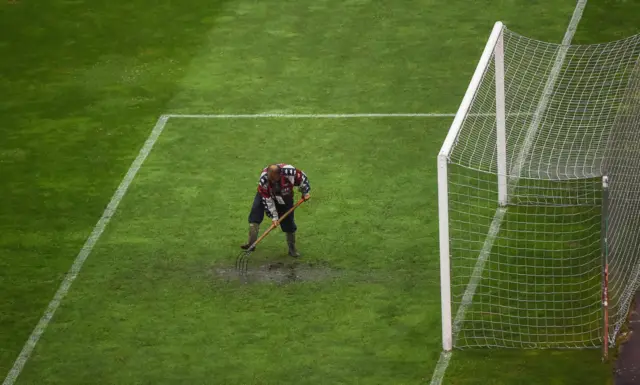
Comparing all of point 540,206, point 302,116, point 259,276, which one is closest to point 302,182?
point 259,276

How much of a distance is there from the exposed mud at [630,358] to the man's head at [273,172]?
4121mm

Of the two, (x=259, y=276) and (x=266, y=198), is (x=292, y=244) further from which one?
(x=266, y=198)

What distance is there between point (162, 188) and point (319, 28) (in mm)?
5542

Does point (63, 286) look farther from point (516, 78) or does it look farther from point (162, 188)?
point (516, 78)

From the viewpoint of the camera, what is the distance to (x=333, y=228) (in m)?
18.3

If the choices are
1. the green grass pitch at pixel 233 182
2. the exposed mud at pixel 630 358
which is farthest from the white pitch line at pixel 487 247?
the exposed mud at pixel 630 358

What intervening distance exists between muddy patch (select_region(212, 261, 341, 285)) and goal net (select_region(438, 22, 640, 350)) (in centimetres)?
150

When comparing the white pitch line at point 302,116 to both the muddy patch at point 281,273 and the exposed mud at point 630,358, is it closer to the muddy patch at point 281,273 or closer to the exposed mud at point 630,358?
the muddy patch at point 281,273

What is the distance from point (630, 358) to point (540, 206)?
3546 mm

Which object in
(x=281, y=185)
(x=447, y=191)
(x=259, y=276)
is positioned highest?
(x=447, y=191)

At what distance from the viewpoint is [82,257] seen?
1794 cm

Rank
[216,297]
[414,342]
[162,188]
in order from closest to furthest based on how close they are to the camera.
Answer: [414,342]
[216,297]
[162,188]

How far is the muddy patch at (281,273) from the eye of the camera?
679 inches

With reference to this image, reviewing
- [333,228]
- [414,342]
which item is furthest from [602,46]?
[414,342]
